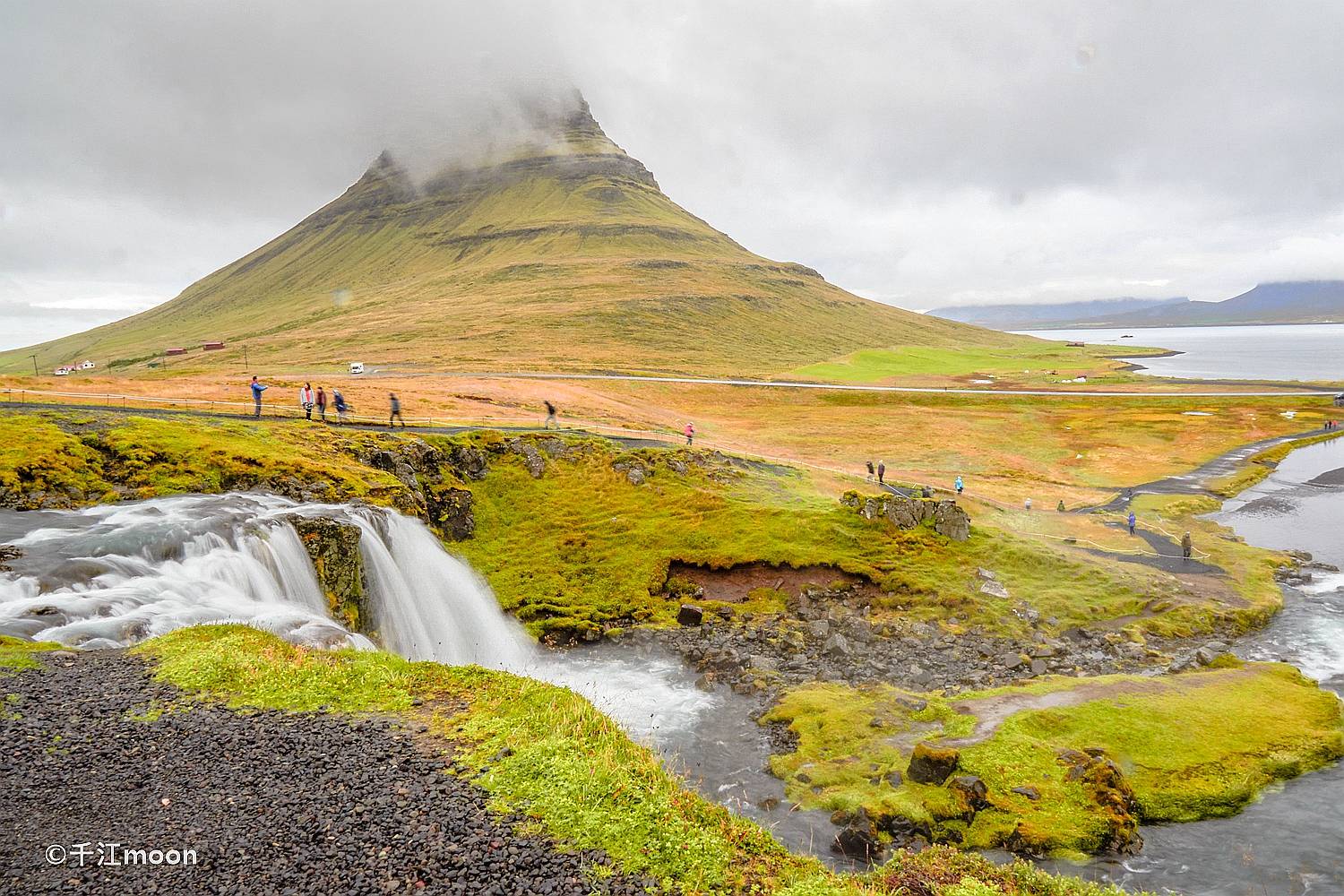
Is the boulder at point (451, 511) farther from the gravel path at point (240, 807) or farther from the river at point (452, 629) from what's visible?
the gravel path at point (240, 807)

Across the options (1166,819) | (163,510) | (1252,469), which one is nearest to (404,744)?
(163,510)

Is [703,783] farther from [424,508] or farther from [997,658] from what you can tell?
[424,508]

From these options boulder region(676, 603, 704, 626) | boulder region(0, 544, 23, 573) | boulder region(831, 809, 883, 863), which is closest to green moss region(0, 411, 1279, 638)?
boulder region(676, 603, 704, 626)

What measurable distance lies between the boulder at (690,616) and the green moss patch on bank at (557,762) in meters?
18.2

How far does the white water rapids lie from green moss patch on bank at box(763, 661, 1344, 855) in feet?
20.6

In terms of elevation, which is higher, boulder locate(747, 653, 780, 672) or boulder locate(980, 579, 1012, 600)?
boulder locate(980, 579, 1012, 600)

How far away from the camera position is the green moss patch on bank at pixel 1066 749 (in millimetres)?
19656

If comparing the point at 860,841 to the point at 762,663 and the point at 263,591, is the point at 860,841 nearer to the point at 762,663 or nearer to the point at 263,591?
the point at 762,663

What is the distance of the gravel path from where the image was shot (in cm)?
1072

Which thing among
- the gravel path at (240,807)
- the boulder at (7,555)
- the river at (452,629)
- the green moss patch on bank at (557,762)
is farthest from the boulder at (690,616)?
the boulder at (7,555)

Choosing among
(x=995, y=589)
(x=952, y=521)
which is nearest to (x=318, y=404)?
(x=952, y=521)

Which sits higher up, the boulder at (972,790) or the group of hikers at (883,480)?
the group of hikers at (883,480)

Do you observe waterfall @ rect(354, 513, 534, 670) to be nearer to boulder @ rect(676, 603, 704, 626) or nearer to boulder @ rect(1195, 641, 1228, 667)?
boulder @ rect(676, 603, 704, 626)

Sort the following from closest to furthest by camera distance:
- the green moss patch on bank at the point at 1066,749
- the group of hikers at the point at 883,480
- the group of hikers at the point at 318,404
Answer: the green moss patch on bank at the point at 1066,749 < the group of hikers at the point at 318,404 < the group of hikers at the point at 883,480
